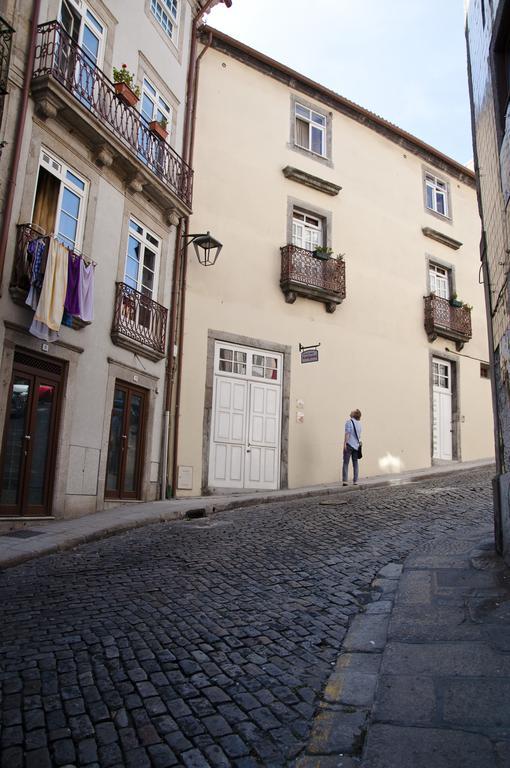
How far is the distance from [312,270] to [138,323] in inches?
205

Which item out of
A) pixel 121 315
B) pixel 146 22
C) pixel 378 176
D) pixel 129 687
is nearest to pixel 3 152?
pixel 121 315

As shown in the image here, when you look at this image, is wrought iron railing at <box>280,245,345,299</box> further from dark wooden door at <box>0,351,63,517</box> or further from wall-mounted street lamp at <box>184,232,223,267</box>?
dark wooden door at <box>0,351,63,517</box>

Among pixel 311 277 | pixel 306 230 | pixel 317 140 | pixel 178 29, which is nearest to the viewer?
pixel 178 29

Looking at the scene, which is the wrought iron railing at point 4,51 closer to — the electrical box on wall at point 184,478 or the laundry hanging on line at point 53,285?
the laundry hanging on line at point 53,285

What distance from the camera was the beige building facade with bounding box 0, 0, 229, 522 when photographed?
8.80 metres

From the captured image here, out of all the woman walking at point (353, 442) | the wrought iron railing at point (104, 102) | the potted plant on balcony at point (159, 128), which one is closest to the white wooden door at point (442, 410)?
the woman walking at point (353, 442)

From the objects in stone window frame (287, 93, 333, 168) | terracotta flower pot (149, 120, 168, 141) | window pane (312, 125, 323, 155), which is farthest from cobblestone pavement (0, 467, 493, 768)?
window pane (312, 125, 323, 155)

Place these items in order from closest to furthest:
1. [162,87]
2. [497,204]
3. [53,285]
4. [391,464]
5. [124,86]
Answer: [497,204]
[53,285]
[124,86]
[162,87]
[391,464]

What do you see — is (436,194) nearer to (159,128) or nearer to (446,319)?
(446,319)

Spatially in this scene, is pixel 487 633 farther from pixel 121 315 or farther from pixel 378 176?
pixel 378 176

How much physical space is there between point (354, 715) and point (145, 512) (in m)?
7.19

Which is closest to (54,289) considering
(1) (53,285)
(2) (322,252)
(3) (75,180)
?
(1) (53,285)

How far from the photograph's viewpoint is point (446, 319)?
18.2 metres

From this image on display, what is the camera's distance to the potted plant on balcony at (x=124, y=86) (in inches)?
441
